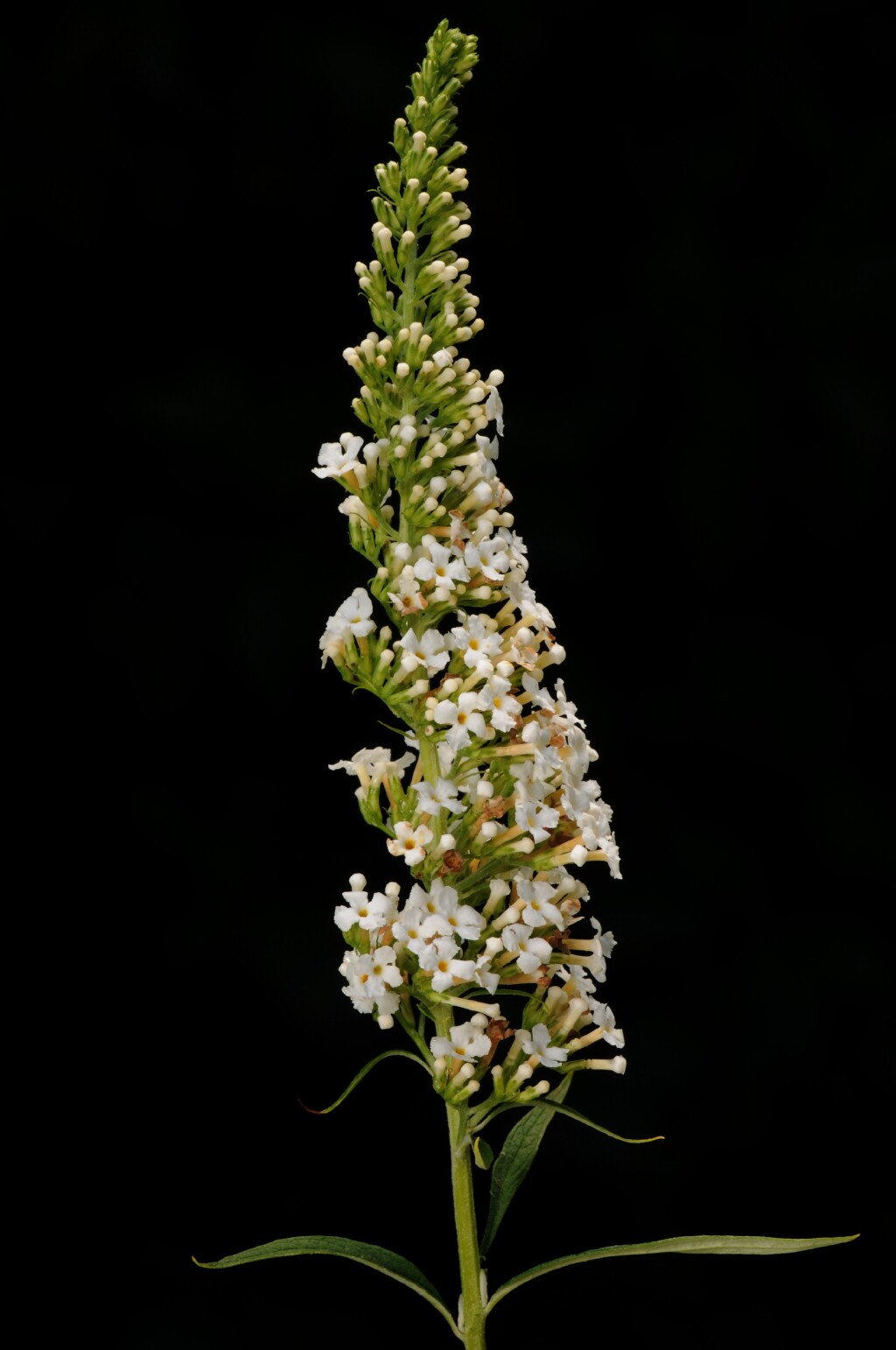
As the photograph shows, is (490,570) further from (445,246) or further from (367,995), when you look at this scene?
(367,995)

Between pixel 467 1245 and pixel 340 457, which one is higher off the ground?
pixel 340 457

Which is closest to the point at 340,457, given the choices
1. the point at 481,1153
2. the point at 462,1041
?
the point at 462,1041

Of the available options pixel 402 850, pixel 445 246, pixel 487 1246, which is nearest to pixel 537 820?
pixel 402 850

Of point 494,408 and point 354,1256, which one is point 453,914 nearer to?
point 354,1256

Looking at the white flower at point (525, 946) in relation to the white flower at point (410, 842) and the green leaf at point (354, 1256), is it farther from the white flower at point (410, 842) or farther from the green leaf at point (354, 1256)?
the green leaf at point (354, 1256)

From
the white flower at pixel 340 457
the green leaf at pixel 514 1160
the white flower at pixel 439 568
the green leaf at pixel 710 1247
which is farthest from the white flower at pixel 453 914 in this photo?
the white flower at pixel 340 457

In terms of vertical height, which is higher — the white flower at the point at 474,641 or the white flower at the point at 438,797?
the white flower at the point at 474,641

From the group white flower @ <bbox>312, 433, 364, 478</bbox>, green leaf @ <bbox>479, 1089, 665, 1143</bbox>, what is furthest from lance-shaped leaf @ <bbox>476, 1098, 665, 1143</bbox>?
white flower @ <bbox>312, 433, 364, 478</bbox>
